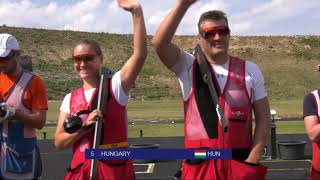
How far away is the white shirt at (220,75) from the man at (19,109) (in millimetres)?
1334

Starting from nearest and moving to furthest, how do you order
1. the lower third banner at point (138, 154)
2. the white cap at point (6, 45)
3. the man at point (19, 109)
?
the lower third banner at point (138, 154)
the white cap at point (6, 45)
the man at point (19, 109)

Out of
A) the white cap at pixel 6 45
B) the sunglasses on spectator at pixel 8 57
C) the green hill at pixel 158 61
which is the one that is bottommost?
the sunglasses on spectator at pixel 8 57

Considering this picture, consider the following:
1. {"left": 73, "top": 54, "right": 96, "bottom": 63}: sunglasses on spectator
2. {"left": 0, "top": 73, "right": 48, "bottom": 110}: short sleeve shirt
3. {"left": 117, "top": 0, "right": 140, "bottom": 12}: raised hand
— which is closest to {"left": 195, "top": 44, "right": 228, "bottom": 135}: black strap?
{"left": 117, "top": 0, "right": 140, "bottom": 12}: raised hand

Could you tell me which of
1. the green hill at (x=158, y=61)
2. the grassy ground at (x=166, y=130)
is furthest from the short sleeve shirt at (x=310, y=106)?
the green hill at (x=158, y=61)

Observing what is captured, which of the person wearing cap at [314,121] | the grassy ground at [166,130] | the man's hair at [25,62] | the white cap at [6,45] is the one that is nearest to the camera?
the person wearing cap at [314,121]

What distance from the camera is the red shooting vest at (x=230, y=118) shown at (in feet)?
13.1

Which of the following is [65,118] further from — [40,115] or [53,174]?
[53,174]

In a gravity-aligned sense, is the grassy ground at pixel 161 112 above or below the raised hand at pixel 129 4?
below

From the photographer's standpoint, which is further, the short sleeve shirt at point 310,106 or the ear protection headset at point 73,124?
the short sleeve shirt at point 310,106

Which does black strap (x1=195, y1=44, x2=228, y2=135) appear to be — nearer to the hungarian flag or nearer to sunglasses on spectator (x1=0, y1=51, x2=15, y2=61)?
the hungarian flag

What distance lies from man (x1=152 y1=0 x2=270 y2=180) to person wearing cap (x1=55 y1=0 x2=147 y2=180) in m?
0.25

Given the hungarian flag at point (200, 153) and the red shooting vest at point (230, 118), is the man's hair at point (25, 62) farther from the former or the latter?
the hungarian flag at point (200, 153)

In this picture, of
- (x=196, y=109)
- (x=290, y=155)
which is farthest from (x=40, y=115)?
(x=290, y=155)

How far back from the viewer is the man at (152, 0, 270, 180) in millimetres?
3961
